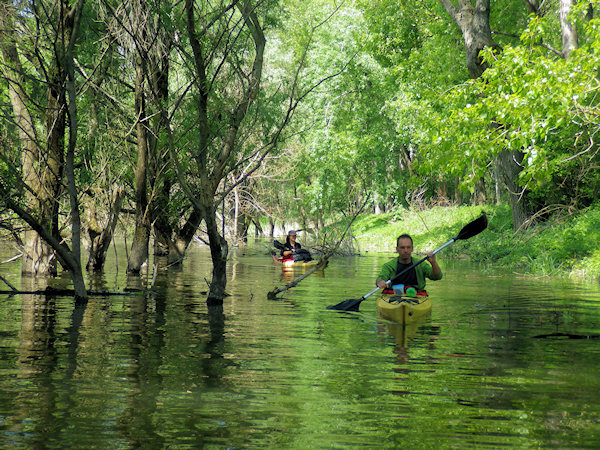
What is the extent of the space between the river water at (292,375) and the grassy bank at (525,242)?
5.13m

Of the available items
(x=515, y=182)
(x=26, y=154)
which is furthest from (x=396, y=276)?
(x=515, y=182)

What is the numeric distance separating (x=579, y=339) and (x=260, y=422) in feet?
A: 16.6

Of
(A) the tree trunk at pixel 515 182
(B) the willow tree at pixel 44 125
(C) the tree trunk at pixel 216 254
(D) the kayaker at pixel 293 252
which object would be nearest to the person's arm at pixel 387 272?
(C) the tree trunk at pixel 216 254

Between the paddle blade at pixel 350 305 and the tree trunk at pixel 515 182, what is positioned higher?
the tree trunk at pixel 515 182

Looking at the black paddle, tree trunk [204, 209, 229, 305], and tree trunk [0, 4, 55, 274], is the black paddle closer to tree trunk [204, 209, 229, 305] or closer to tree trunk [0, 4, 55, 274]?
tree trunk [204, 209, 229, 305]

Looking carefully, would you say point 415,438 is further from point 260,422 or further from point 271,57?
point 271,57

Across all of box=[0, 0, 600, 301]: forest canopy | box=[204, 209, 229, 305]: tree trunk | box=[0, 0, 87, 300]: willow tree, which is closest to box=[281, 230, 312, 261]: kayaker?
box=[0, 0, 600, 301]: forest canopy

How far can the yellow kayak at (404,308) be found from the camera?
380 inches

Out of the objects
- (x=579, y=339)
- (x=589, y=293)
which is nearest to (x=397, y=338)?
(x=579, y=339)

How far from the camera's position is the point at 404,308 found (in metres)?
9.62

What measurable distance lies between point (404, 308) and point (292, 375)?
12.6 ft

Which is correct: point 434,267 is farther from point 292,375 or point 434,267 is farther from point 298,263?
point 298,263

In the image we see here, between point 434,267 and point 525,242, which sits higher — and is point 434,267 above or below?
below

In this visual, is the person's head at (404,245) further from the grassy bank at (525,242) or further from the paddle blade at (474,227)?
the grassy bank at (525,242)
